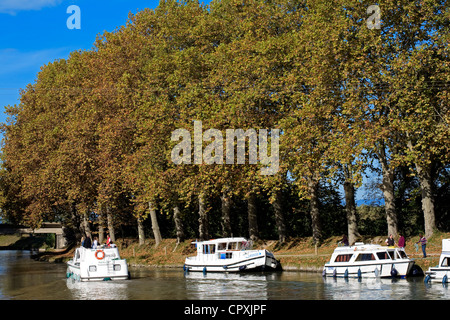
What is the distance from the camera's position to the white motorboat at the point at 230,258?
4878cm

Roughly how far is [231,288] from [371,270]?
32.4ft

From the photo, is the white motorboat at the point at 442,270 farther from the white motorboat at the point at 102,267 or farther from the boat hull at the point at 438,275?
the white motorboat at the point at 102,267

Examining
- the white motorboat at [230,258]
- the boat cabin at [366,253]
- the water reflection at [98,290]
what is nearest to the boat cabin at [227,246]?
the white motorboat at [230,258]

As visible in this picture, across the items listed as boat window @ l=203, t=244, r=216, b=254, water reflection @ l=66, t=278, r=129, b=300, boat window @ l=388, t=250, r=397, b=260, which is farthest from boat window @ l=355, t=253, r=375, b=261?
water reflection @ l=66, t=278, r=129, b=300

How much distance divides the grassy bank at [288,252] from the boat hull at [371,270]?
1493 millimetres

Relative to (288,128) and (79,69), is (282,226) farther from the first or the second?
(79,69)

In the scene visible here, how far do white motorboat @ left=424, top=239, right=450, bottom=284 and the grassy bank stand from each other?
282cm

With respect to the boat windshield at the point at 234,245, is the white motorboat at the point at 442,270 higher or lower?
lower

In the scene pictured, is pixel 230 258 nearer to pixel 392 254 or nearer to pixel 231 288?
pixel 231 288

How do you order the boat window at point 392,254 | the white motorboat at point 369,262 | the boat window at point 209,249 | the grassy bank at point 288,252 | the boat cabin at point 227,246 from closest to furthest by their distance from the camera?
the white motorboat at point 369,262
the boat window at point 392,254
the grassy bank at point 288,252
the boat cabin at point 227,246
the boat window at point 209,249

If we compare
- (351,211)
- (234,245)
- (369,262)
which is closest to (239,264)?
(234,245)

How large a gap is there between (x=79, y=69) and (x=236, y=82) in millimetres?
35871
